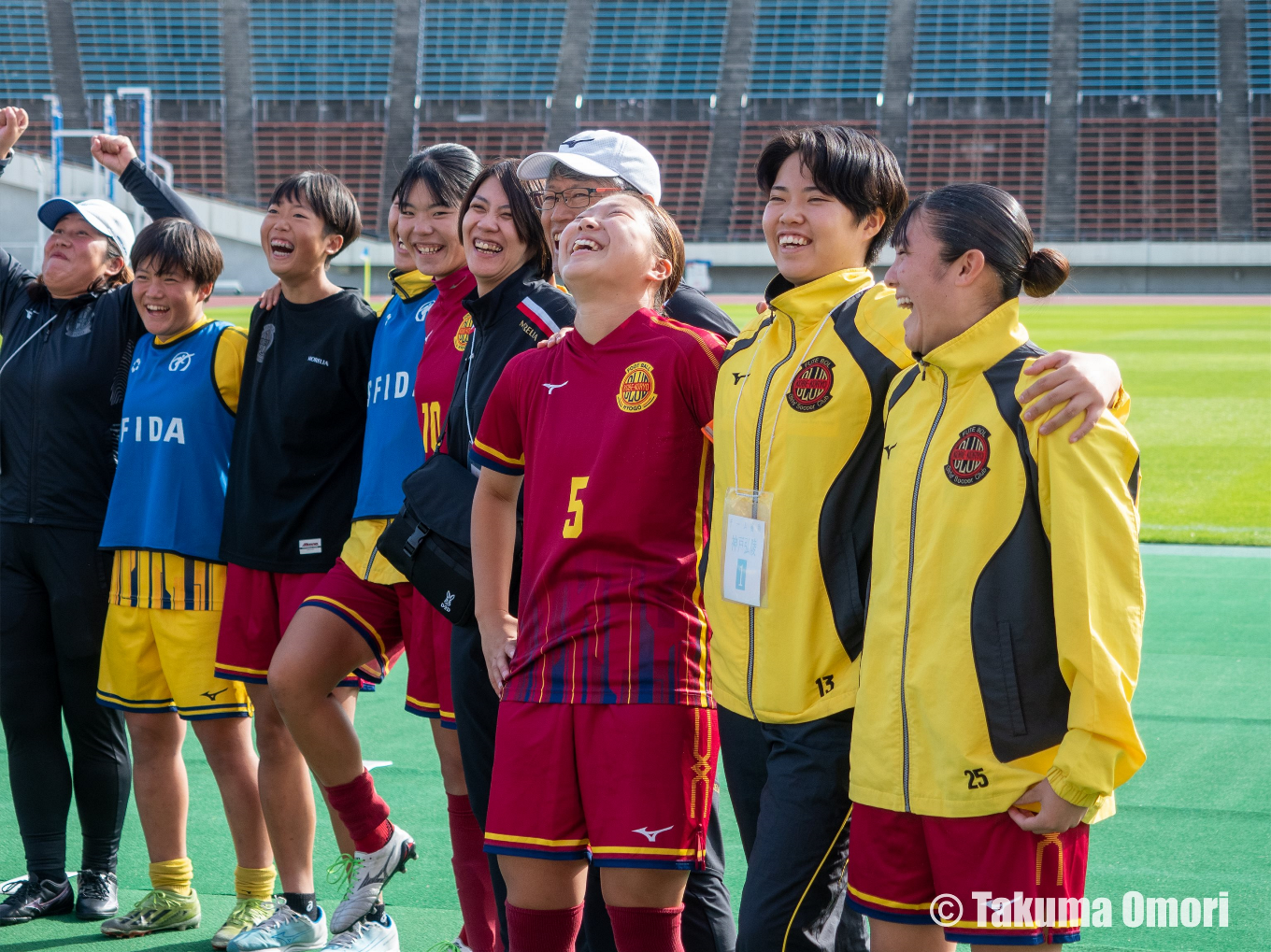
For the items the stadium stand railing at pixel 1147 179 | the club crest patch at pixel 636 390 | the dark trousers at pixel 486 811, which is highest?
the stadium stand railing at pixel 1147 179

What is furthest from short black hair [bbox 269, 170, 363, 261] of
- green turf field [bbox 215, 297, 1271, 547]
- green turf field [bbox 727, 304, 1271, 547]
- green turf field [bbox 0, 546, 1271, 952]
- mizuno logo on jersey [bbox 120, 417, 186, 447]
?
green turf field [bbox 215, 297, 1271, 547]

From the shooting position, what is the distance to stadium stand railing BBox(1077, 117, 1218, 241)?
3688 centimetres

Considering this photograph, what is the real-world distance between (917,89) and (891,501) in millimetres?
40509

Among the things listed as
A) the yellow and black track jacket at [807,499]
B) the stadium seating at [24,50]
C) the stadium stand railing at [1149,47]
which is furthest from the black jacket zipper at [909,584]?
the stadium seating at [24,50]

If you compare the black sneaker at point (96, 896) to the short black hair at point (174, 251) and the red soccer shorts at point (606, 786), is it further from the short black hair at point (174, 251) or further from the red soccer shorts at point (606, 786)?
the red soccer shorts at point (606, 786)

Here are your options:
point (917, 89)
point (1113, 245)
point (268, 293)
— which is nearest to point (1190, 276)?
point (1113, 245)

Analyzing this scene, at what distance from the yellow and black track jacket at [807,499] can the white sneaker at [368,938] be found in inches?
57.1

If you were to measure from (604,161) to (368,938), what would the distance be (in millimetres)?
2066

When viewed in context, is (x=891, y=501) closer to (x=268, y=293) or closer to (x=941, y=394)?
(x=941, y=394)

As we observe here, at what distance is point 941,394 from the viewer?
2.25 meters

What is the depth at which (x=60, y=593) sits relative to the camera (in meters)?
3.80

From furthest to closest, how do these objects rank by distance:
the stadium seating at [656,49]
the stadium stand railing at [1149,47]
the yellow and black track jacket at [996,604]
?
the stadium seating at [656,49], the stadium stand railing at [1149,47], the yellow and black track jacket at [996,604]

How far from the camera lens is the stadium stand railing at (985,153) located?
126 ft

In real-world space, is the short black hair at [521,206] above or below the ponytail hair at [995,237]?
above
